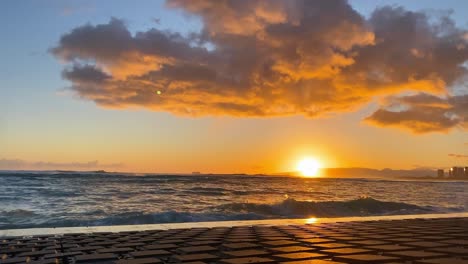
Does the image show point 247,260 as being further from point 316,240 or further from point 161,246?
point 316,240

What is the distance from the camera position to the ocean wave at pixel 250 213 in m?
16.7

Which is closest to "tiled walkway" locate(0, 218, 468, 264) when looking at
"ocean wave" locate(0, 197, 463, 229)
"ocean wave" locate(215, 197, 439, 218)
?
"ocean wave" locate(0, 197, 463, 229)

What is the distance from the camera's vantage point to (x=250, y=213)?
64.7 feet

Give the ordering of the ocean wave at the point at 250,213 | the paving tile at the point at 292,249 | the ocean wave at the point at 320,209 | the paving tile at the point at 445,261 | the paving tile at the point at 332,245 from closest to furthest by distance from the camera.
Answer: the paving tile at the point at 445,261 < the paving tile at the point at 292,249 < the paving tile at the point at 332,245 < the ocean wave at the point at 250,213 < the ocean wave at the point at 320,209

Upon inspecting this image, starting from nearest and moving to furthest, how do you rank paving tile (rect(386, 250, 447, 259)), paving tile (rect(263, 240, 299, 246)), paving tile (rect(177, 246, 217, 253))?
paving tile (rect(386, 250, 447, 259)), paving tile (rect(177, 246, 217, 253)), paving tile (rect(263, 240, 299, 246))

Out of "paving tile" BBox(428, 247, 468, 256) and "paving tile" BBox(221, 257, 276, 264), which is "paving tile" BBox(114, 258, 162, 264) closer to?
"paving tile" BBox(221, 257, 276, 264)

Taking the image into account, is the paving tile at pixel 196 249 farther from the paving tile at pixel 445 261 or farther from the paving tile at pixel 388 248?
the paving tile at pixel 445 261

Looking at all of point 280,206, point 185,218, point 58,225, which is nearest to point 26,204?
point 58,225

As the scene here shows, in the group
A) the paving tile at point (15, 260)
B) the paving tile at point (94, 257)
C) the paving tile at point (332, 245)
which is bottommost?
the paving tile at point (15, 260)

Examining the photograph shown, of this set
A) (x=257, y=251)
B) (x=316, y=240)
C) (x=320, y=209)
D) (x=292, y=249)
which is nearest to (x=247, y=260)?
(x=257, y=251)

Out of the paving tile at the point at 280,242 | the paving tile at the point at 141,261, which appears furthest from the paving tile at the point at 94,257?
the paving tile at the point at 280,242

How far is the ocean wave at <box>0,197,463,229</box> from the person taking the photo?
16688 millimetres

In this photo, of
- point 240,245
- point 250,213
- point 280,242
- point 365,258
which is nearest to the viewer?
point 365,258

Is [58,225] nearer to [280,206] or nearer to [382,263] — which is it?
[280,206]
